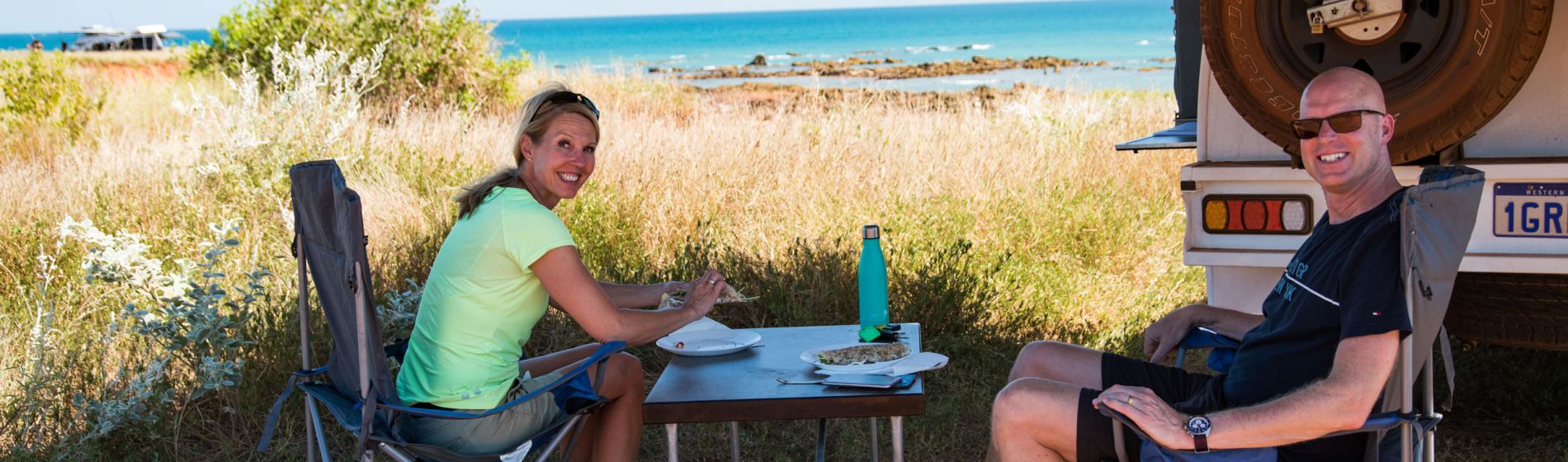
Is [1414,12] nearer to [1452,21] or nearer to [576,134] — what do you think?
[1452,21]

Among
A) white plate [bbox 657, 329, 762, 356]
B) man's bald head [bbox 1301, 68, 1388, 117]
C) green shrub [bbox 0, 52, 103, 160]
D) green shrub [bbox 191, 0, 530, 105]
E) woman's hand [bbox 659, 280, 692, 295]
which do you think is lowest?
white plate [bbox 657, 329, 762, 356]

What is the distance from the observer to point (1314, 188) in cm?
338

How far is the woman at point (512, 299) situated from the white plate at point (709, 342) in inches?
5.1

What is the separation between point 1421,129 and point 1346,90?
31.3 inches

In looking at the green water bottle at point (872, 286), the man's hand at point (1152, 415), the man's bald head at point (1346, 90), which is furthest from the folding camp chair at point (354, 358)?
the man's bald head at point (1346, 90)

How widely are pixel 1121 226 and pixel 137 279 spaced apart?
429cm

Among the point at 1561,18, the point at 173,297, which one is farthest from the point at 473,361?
the point at 1561,18

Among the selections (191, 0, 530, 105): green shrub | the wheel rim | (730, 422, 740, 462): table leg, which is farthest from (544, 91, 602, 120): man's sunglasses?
(191, 0, 530, 105): green shrub

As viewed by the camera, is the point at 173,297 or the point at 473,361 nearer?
the point at 473,361

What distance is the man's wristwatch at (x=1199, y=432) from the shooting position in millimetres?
2211

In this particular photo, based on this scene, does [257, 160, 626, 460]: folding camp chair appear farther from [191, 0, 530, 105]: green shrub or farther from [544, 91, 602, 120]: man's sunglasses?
[191, 0, 530, 105]: green shrub

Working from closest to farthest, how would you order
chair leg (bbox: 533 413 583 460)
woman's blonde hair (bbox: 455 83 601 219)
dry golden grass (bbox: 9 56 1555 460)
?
chair leg (bbox: 533 413 583 460)
woman's blonde hair (bbox: 455 83 601 219)
dry golden grass (bbox: 9 56 1555 460)

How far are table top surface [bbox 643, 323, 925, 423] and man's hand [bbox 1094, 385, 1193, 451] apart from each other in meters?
0.37

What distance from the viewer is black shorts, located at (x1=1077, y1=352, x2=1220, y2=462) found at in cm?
245
